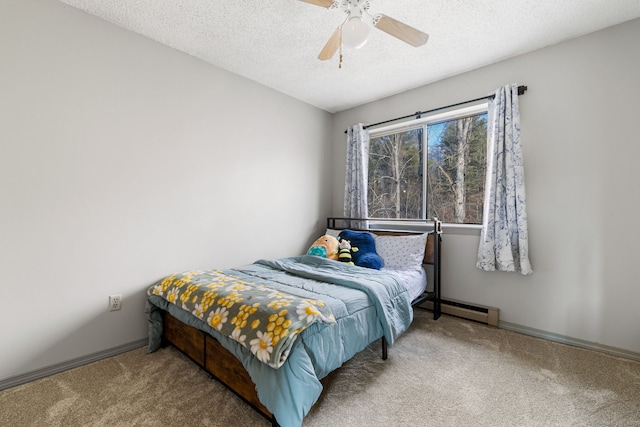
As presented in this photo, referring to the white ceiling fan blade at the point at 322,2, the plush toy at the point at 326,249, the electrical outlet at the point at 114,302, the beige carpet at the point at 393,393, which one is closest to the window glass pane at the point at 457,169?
the plush toy at the point at 326,249

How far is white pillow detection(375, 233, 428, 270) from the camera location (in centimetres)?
295

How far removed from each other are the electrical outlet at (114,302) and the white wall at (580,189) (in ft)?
10.8

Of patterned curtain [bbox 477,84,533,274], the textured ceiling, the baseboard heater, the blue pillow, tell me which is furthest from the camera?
the blue pillow

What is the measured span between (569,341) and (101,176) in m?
3.98

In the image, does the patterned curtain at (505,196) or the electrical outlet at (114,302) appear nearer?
the electrical outlet at (114,302)

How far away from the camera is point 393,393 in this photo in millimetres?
1760

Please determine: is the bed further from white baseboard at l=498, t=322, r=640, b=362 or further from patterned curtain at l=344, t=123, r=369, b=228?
patterned curtain at l=344, t=123, r=369, b=228

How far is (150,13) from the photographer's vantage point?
6.90 feet

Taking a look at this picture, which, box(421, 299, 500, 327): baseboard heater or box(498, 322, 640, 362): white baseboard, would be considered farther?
box(421, 299, 500, 327): baseboard heater

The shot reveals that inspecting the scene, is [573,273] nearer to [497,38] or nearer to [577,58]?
[577,58]

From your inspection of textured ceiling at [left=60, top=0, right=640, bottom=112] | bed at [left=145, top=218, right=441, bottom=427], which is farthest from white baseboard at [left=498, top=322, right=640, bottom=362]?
textured ceiling at [left=60, top=0, right=640, bottom=112]

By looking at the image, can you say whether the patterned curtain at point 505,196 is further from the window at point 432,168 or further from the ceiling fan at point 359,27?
the ceiling fan at point 359,27

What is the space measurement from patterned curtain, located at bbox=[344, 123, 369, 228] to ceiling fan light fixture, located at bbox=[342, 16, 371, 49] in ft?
7.12

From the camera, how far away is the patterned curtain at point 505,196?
254 cm
